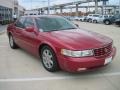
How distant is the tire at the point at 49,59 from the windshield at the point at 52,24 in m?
0.75

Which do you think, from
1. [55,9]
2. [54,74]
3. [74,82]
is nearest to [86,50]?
[74,82]

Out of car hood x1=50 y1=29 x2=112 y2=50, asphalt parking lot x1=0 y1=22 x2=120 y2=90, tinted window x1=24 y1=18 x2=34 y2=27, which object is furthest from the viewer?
tinted window x1=24 y1=18 x2=34 y2=27

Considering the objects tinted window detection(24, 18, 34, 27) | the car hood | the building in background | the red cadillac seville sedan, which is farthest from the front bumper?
the building in background

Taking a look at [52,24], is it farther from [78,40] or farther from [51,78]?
[51,78]

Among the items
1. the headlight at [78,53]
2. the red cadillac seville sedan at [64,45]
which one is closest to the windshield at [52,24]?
the red cadillac seville sedan at [64,45]

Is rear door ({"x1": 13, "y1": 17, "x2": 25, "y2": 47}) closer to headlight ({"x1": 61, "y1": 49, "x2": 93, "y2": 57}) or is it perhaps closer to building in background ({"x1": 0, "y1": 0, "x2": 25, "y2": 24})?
headlight ({"x1": 61, "y1": 49, "x2": 93, "y2": 57})

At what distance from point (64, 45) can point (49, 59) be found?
77 cm

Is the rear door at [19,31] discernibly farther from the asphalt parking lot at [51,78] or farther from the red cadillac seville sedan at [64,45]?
the asphalt parking lot at [51,78]

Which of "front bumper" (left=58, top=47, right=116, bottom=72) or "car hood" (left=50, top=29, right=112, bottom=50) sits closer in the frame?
"front bumper" (left=58, top=47, right=116, bottom=72)

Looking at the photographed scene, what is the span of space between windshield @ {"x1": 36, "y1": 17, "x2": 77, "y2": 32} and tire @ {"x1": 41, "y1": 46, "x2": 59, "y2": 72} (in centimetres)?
75

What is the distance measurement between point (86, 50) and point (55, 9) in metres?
106

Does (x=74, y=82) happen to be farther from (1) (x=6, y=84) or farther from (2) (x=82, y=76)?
(1) (x=6, y=84)

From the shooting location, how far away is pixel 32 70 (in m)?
5.64

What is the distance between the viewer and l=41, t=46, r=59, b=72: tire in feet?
16.6
